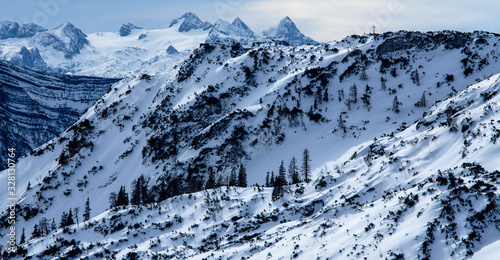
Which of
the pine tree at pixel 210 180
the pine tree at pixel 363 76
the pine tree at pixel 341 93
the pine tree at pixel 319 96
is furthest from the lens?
the pine tree at pixel 363 76

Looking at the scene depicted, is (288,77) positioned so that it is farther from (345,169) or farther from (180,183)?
(345,169)

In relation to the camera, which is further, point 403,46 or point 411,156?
point 403,46

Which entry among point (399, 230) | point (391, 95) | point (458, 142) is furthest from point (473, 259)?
point (391, 95)

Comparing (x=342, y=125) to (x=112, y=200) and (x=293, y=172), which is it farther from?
(x=112, y=200)

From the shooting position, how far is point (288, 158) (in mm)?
90000

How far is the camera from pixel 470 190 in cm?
3080

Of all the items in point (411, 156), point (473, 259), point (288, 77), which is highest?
point (288, 77)

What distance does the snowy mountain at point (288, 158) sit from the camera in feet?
112

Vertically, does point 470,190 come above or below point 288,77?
below

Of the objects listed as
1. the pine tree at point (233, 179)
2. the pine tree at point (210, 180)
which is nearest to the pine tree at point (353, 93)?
the pine tree at point (233, 179)

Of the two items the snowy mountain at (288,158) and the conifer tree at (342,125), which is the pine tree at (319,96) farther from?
the conifer tree at (342,125)

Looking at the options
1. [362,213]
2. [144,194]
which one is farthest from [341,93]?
[362,213]

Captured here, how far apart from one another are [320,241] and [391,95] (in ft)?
231

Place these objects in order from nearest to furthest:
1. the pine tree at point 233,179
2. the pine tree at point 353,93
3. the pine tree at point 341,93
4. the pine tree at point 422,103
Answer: the pine tree at point 233,179 < the pine tree at point 422,103 < the pine tree at point 353,93 < the pine tree at point 341,93
